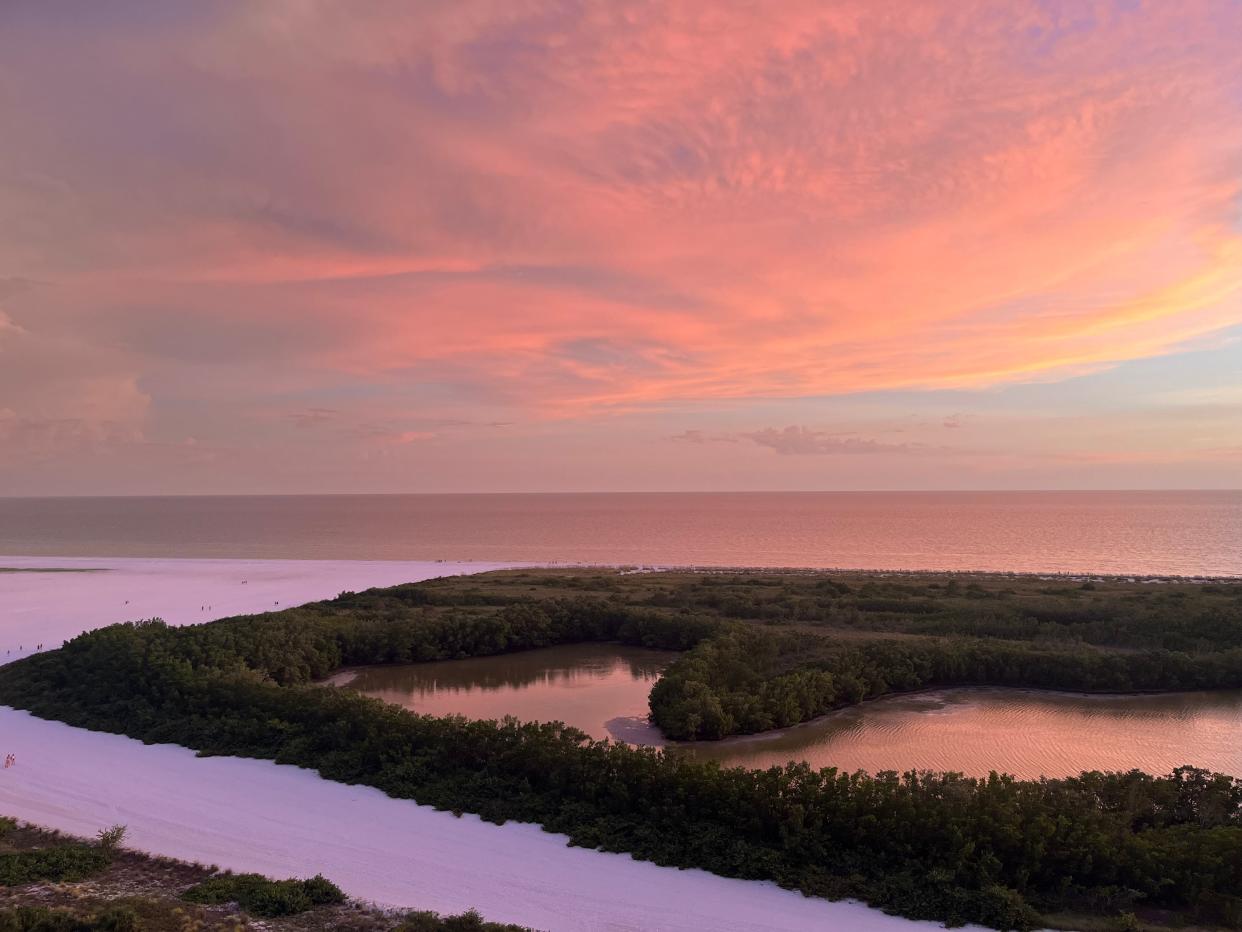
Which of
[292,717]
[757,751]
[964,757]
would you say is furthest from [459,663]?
[964,757]

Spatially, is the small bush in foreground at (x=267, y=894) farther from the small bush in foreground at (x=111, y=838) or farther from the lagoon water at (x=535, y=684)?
the lagoon water at (x=535, y=684)

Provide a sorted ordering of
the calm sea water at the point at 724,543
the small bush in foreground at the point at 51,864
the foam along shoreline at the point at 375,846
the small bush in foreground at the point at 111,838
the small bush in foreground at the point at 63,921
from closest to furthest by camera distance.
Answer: the small bush in foreground at the point at 63,921, the foam along shoreline at the point at 375,846, the small bush in foreground at the point at 51,864, the small bush in foreground at the point at 111,838, the calm sea water at the point at 724,543

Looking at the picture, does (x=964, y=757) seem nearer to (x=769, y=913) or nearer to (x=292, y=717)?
(x=769, y=913)

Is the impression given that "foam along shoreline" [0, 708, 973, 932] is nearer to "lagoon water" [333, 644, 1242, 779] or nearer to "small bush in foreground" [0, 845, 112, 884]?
"small bush in foreground" [0, 845, 112, 884]

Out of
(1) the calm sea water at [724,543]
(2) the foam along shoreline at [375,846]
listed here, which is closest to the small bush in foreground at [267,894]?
(2) the foam along shoreline at [375,846]

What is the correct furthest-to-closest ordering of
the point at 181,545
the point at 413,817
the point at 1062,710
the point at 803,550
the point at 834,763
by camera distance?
1. the point at 181,545
2. the point at 803,550
3. the point at 1062,710
4. the point at 834,763
5. the point at 413,817

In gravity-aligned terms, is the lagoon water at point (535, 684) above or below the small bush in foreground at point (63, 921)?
above

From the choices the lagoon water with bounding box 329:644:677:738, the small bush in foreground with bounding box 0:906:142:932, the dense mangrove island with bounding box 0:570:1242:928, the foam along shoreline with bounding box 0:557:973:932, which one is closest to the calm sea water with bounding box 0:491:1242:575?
the dense mangrove island with bounding box 0:570:1242:928
